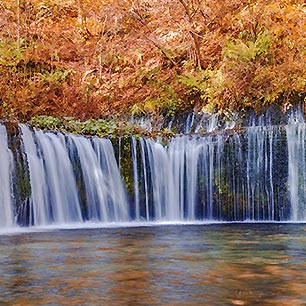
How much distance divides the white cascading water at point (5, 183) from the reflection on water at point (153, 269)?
6.62 feet

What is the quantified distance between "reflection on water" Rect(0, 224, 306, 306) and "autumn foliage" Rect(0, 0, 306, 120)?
7297 mm

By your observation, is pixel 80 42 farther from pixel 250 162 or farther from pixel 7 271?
pixel 7 271

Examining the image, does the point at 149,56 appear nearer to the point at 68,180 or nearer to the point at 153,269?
the point at 68,180

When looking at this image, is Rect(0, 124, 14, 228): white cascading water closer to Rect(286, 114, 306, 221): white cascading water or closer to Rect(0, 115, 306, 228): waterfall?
Rect(0, 115, 306, 228): waterfall

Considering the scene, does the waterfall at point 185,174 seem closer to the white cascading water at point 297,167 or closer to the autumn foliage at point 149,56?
the white cascading water at point 297,167

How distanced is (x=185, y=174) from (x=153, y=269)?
308 inches

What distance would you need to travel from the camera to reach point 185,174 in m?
14.5

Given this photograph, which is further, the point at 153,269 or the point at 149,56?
the point at 149,56

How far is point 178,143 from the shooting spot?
14.7m

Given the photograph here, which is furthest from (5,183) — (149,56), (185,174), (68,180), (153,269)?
(149,56)

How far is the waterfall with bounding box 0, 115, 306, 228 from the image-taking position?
1355 centimetres

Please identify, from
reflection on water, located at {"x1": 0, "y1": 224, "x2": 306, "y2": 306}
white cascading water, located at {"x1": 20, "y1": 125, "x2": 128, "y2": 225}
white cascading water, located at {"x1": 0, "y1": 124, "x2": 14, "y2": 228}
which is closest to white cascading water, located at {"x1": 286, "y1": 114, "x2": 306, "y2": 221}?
white cascading water, located at {"x1": 20, "y1": 125, "x2": 128, "y2": 225}

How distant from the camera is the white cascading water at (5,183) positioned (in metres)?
12.5

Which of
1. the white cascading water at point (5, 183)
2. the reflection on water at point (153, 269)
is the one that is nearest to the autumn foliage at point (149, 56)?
the white cascading water at point (5, 183)
